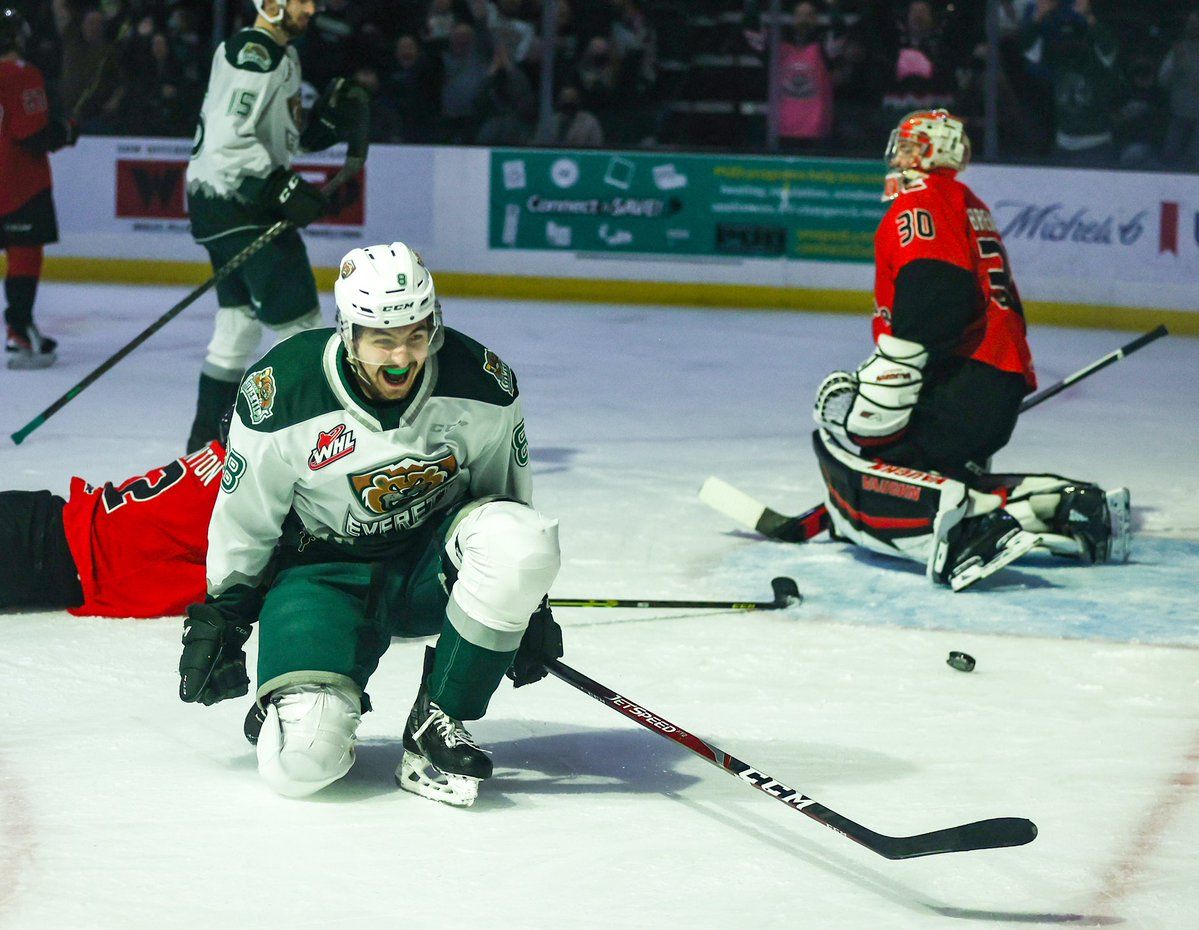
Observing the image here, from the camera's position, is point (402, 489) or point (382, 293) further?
point (402, 489)

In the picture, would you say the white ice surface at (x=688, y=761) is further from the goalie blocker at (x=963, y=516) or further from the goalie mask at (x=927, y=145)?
the goalie mask at (x=927, y=145)

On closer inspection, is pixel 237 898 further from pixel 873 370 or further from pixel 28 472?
pixel 28 472

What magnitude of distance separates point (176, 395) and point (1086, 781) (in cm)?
441

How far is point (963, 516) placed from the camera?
4.25 metres

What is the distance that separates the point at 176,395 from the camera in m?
6.70

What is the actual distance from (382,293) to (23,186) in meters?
5.26

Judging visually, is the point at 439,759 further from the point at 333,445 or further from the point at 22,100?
the point at 22,100

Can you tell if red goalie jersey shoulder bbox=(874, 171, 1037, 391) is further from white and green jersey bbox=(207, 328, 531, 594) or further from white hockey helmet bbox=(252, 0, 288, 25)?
white hockey helmet bbox=(252, 0, 288, 25)

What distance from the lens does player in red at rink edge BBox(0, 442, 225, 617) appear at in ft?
12.1

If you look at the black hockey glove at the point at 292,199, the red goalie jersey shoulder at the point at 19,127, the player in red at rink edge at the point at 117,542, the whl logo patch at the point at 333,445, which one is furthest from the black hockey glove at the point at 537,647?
the red goalie jersey shoulder at the point at 19,127

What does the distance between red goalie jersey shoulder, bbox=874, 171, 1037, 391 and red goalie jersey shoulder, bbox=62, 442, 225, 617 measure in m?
1.61

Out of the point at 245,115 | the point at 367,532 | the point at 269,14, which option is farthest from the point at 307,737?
the point at 269,14

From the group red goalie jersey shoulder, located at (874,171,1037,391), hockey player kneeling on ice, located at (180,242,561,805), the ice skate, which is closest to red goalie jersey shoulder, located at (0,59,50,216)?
the ice skate

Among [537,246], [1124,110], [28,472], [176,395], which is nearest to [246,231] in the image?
[28,472]
